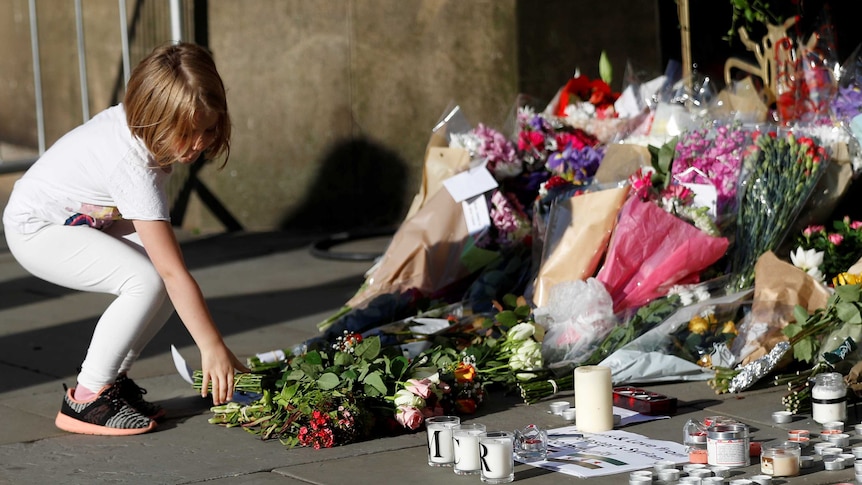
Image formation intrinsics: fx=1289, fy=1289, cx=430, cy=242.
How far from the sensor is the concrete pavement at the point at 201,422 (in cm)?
349

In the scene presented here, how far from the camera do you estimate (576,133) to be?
5641 mm

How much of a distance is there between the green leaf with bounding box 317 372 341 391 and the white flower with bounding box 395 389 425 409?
19cm

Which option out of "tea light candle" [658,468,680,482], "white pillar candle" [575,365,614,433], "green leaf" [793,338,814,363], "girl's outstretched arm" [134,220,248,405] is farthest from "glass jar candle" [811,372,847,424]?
"girl's outstretched arm" [134,220,248,405]

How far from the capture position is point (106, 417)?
156 inches

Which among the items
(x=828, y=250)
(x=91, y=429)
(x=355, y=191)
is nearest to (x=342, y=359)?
(x=91, y=429)

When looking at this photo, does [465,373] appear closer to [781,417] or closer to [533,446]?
[533,446]

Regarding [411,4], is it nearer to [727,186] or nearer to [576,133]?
[576,133]

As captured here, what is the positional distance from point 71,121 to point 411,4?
2.72 meters

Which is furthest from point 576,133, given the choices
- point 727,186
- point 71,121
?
point 71,121

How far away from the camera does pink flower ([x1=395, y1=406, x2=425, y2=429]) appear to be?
382 cm

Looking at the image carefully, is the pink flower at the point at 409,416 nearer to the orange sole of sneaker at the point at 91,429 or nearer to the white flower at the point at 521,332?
the white flower at the point at 521,332

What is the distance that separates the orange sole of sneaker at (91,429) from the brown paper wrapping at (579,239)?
5.46ft

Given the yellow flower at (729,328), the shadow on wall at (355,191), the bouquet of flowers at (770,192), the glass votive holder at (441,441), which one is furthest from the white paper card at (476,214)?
the shadow on wall at (355,191)

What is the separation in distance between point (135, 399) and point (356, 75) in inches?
176
